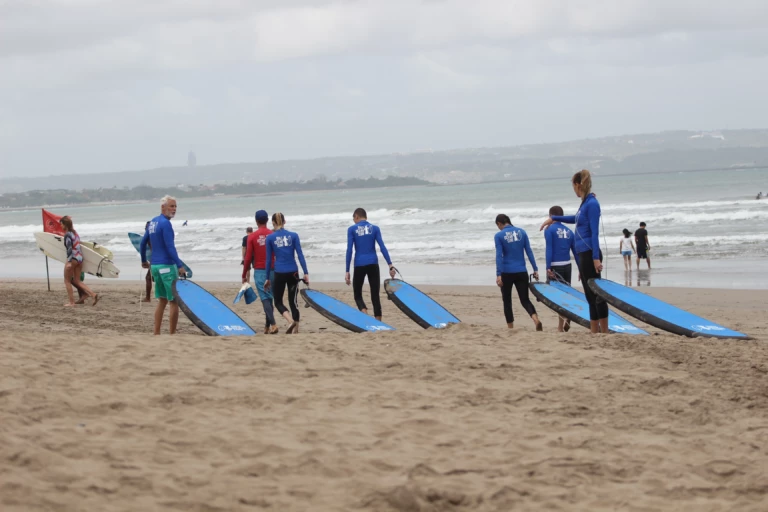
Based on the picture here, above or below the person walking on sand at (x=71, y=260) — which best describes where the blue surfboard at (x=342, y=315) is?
below

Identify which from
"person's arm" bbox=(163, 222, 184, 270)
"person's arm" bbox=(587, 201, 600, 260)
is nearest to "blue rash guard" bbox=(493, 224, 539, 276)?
"person's arm" bbox=(587, 201, 600, 260)

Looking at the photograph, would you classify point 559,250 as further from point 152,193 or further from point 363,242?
Result: point 152,193

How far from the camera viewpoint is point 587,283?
800cm

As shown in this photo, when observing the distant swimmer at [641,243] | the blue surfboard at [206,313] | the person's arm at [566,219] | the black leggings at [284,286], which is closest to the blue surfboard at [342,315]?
the black leggings at [284,286]

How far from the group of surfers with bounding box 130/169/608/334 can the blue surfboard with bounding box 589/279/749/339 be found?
12cm

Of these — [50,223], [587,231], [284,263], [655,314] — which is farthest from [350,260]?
[50,223]

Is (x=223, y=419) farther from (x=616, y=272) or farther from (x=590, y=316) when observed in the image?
(x=616, y=272)

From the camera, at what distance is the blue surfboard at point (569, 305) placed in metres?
9.04

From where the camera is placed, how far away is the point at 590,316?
8367 millimetres

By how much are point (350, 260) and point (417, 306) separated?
1.08 meters

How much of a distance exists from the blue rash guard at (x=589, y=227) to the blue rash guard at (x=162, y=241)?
404cm

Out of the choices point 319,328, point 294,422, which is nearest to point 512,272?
point 319,328

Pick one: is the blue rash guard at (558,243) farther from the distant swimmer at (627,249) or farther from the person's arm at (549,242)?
the distant swimmer at (627,249)

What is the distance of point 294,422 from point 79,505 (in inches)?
63.4
